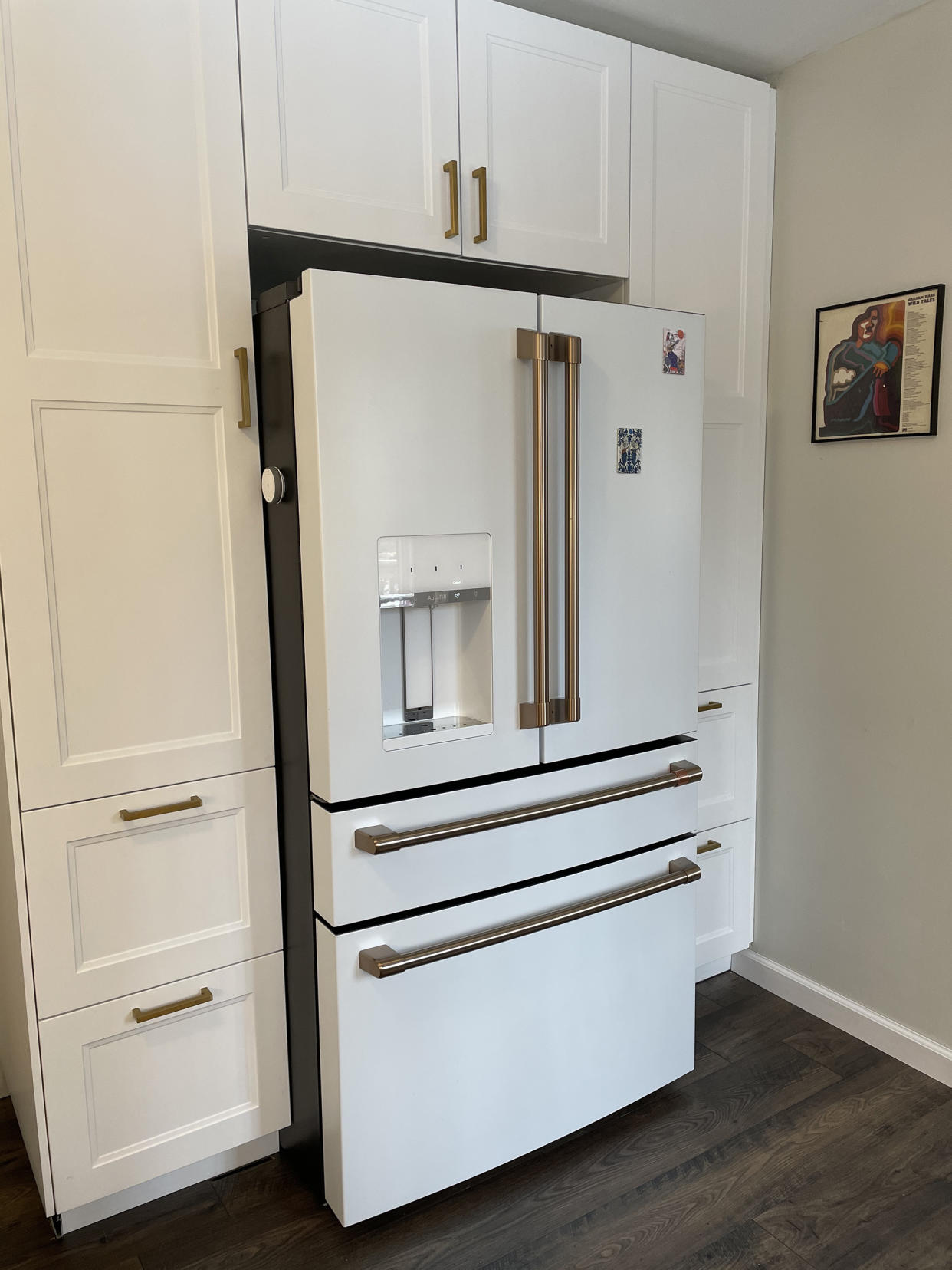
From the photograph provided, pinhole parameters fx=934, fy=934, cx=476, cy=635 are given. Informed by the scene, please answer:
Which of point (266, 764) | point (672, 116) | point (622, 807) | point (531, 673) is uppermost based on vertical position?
point (672, 116)

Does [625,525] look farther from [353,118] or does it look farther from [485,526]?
[353,118]

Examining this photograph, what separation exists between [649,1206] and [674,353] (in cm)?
174

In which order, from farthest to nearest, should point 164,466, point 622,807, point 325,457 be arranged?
point 622,807 < point 164,466 < point 325,457

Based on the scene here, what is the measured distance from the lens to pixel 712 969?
2.73 m

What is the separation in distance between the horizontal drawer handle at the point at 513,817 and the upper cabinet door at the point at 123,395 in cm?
36

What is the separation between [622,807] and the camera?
2010 millimetres

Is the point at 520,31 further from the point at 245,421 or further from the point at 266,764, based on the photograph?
the point at 266,764

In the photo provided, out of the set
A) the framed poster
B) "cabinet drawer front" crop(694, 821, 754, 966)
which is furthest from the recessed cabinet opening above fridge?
"cabinet drawer front" crop(694, 821, 754, 966)

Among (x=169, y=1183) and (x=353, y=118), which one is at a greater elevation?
(x=353, y=118)

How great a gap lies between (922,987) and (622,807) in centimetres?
94

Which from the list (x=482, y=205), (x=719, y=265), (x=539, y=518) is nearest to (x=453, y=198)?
(x=482, y=205)

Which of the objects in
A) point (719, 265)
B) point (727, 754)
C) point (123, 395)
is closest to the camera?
point (123, 395)

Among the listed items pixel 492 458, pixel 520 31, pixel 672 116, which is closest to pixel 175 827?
pixel 492 458

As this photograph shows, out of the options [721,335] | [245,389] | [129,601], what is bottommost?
[129,601]
